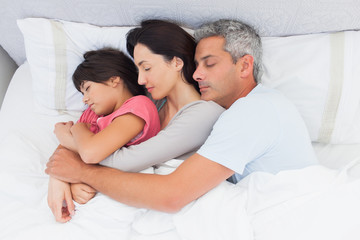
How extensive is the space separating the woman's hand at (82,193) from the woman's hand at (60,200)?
0.07 ft

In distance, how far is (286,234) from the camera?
913 mm

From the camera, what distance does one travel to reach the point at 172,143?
104 centimetres

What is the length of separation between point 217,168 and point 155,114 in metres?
0.40

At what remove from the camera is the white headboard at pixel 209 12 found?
4.00 feet

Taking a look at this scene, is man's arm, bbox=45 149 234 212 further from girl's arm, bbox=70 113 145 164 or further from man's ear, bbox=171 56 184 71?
man's ear, bbox=171 56 184 71

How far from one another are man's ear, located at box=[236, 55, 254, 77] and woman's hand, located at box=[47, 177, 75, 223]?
2.59 ft

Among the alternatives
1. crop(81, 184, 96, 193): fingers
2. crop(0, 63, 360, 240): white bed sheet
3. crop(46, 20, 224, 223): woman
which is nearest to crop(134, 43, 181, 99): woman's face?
crop(46, 20, 224, 223): woman

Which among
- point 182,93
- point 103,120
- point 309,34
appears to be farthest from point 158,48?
point 309,34

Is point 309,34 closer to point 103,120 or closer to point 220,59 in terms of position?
point 220,59

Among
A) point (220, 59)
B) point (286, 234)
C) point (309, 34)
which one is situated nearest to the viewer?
point (286, 234)

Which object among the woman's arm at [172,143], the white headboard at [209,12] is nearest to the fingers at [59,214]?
the woman's arm at [172,143]

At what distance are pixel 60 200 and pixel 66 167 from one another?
12 cm

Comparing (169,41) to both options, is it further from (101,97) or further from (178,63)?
(101,97)

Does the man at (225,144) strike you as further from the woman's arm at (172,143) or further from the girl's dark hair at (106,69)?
the girl's dark hair at (106,69)
